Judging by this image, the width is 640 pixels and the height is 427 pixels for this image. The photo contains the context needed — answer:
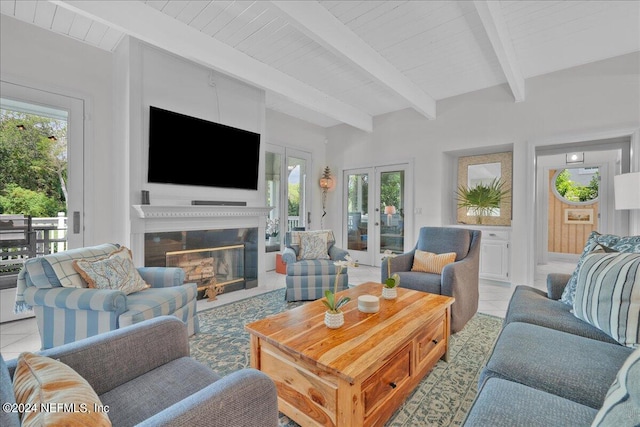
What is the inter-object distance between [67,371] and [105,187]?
2.98 m

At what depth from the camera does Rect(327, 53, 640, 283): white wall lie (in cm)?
338

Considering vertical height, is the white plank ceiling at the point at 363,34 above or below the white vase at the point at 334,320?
above

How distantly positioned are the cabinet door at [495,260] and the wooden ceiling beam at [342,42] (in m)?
2.38

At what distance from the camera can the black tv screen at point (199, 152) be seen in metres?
3.09

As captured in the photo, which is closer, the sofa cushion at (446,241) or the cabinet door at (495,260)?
the sofa cushion at (446,241)

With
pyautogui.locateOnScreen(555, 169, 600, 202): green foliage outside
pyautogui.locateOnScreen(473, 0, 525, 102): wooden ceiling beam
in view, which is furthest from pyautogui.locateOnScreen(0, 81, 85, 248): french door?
pyautogui.locateOnScreen(555, 169, 600, 202): green foliage outside

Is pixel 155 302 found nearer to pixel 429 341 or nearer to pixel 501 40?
pixel 429 341

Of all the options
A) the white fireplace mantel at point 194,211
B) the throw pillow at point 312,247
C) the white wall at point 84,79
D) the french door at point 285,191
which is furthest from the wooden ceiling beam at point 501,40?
the white wall at point 84,79

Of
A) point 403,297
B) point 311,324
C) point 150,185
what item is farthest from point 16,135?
point 403,297

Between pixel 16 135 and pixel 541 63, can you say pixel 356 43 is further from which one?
pixel 16 135

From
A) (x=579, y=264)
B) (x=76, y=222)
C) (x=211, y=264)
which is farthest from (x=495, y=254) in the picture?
(x=76, y=222)

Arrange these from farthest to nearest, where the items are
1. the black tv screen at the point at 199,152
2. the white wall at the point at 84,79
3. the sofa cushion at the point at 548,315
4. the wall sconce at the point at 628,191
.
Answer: the black tv screen at the point at 199,152 → the white wall at the point at 84,79 → the wall sconce at the point at 628,191 → the sofa cushion at the point at 548,315

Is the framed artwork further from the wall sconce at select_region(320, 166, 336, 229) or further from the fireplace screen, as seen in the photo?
the fireplace screen

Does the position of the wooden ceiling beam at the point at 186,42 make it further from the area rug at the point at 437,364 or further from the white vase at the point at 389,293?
the white vase at the point at 389,293
